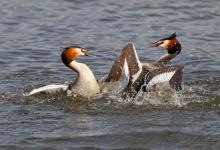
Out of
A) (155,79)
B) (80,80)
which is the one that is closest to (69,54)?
(80,80)

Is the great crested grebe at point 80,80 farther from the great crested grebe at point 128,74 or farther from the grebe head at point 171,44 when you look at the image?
the grebe head at point 171,44

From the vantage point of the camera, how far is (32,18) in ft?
59.1

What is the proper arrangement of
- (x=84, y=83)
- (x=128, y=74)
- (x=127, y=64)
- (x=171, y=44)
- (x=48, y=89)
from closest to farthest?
(x=48, y=89)
(x=84, y=83)
(x=128, y=74)
(x=127, y=64)
(x=171, y=44)

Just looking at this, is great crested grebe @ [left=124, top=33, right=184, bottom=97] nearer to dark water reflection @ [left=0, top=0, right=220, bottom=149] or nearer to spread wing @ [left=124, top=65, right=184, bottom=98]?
spread wing @ [left=124, top=65, right=184, bottom=98]

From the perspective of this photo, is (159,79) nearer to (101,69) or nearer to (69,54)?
(69,54)

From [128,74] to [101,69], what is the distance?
1.71 meters

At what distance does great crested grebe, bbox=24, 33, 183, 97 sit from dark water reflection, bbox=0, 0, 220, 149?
328 mm

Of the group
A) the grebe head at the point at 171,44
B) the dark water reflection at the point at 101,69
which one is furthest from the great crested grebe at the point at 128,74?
the dark water reflection at the point at 101,69

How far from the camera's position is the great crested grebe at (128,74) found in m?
12.2

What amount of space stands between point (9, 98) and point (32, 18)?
228 inches

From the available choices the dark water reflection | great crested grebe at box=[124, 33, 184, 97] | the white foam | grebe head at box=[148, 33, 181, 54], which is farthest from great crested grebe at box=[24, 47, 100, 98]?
grebe head at box=[148, 33, 181, 54]

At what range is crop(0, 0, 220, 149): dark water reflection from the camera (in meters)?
10.3

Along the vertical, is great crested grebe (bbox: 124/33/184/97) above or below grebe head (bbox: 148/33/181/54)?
below

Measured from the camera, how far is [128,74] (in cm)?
1292
